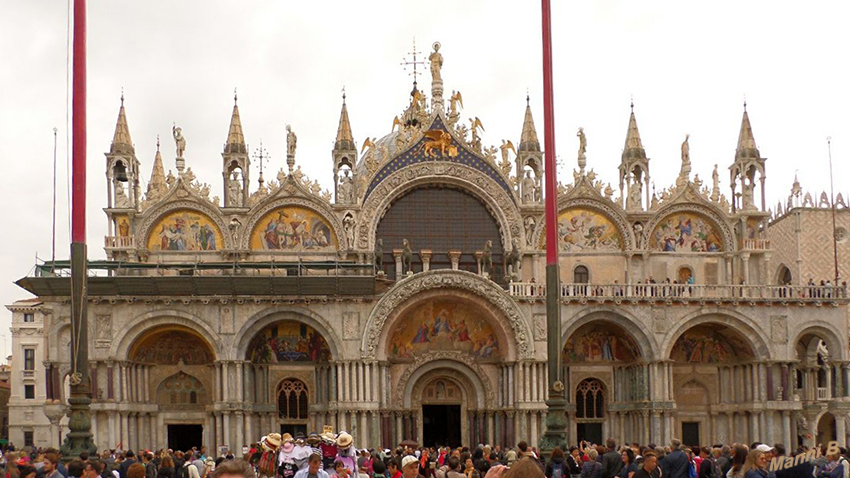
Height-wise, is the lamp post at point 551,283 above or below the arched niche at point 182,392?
above

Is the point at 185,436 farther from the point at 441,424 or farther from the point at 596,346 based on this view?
the point at 596,346

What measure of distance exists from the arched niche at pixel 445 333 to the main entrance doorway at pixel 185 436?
31.9 ft

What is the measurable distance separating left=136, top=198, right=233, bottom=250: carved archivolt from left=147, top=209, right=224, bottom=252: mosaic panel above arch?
0.55 ft

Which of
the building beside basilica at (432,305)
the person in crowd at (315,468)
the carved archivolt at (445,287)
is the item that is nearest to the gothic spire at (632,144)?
the building beside basilica at (432,305)

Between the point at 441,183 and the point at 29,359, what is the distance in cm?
4106

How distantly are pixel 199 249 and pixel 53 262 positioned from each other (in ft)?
27.0

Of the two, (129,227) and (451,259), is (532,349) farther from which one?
(129,227)

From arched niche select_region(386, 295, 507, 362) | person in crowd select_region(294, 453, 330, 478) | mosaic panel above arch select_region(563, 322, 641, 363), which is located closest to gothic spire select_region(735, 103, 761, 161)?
mosaic panel above arch select_region(563, 322, 641, 363)

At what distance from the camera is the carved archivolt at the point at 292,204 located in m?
51.5

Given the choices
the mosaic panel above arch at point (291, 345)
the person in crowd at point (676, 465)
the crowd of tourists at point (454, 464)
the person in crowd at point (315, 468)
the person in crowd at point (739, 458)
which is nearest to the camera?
the person in crowd at point (315, 468)

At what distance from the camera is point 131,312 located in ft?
158

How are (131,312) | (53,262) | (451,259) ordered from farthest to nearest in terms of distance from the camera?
(451,259) < (131,312) < (53,262)

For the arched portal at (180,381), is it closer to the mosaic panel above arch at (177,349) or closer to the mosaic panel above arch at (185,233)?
the mosaic panel above arch at (177,349)

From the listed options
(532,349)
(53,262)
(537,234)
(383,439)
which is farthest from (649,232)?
(53,262)
